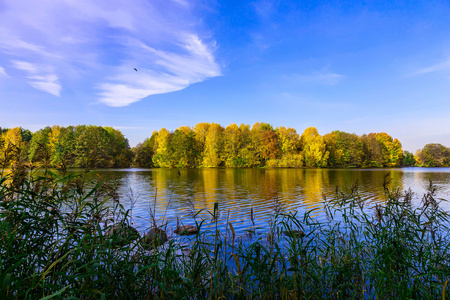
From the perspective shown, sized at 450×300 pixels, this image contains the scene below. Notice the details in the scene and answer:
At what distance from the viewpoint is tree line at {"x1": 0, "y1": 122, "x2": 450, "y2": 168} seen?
76.8 m

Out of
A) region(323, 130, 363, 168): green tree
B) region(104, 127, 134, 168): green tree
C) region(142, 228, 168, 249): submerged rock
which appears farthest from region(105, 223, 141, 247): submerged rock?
region(323, 130, 363, 168): green tree

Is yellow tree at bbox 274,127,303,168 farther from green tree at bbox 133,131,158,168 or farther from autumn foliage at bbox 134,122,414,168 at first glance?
green tree at bbox 133,131,158,168

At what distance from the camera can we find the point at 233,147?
271 ft

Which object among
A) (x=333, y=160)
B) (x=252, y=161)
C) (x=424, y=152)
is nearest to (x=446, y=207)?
(x=252, y=161)

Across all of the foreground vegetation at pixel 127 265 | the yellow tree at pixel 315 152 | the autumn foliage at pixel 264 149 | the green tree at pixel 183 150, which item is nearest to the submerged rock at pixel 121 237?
the foreground vegetation at pixel 127 265

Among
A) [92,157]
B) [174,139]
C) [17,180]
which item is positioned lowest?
[17,180]

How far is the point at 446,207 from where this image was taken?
45.7 feet

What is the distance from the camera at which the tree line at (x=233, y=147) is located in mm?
76750

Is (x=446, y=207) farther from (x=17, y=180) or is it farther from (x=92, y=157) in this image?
(x=17, y=180)

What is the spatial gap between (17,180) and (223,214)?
34.8 ft

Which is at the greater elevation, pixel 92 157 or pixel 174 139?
pixel 174 139

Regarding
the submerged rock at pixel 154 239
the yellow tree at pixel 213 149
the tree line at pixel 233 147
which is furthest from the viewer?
the yellow tree at pixel 213 149

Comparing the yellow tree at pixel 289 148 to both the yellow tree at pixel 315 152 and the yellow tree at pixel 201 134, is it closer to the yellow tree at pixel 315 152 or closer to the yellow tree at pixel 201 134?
the yellow tree at pixel 315 152

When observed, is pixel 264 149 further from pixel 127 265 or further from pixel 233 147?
pixel 127 265
